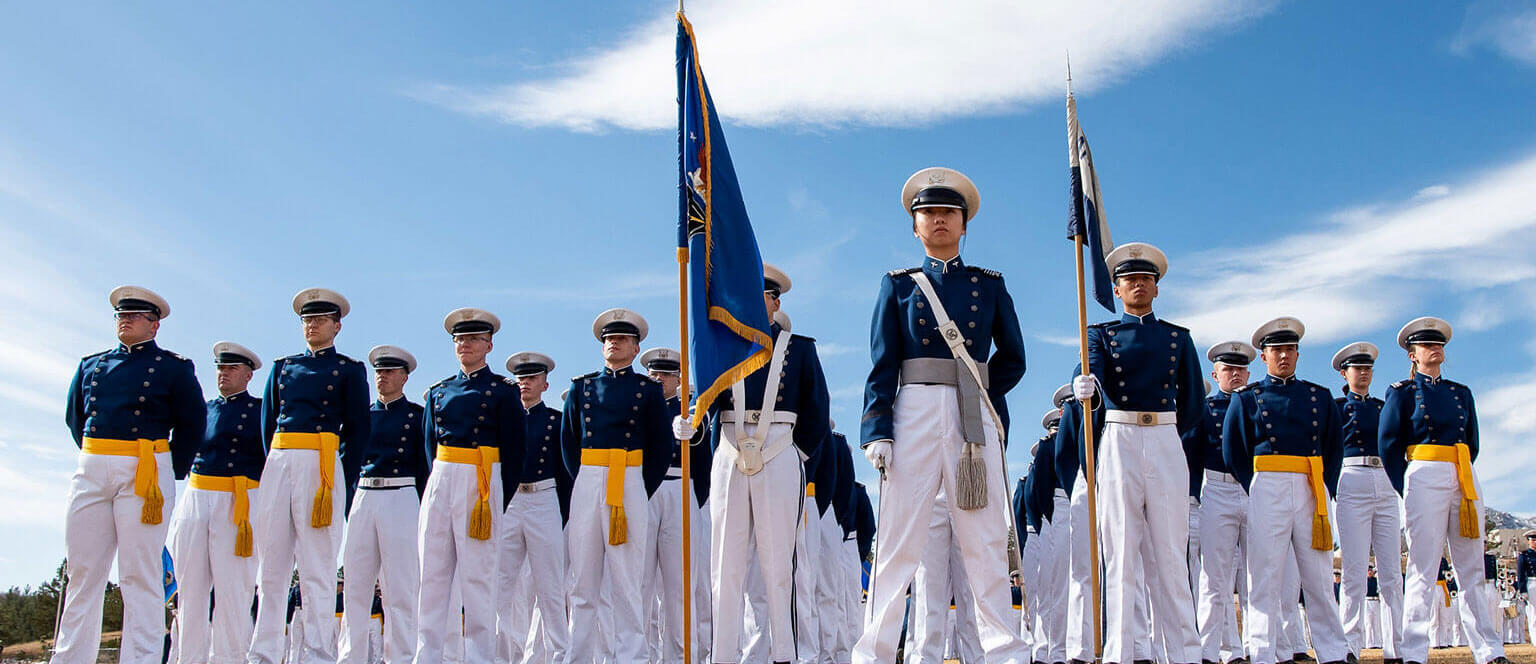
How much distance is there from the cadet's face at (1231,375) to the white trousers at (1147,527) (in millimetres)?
4596

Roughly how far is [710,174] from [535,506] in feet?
16.4

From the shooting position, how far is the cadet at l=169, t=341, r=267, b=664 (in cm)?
940

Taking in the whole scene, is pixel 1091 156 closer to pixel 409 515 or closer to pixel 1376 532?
pixel 1376 532

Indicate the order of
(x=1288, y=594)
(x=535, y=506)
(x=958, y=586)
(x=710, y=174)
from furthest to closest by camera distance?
(x=535, y=506), (x=1288, y=594), (x=958, y=586), (x=710, y=174)

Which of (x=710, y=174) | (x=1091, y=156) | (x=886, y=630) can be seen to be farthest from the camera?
(x=1091, y=156)

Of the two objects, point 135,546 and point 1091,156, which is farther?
point 135,546

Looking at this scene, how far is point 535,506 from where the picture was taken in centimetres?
1123

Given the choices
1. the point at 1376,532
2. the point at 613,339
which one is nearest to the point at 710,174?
the point at 613,339

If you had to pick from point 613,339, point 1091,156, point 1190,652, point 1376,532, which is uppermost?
point 1091,156

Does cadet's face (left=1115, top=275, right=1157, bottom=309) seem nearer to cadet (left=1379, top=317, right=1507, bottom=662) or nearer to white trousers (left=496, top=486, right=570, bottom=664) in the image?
cadet (left=1379, top=317, right=1507, bottom=662)

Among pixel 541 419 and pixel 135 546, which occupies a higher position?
pixel 541 419

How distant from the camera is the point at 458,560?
952 cm

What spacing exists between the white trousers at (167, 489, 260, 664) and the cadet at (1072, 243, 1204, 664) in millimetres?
6626

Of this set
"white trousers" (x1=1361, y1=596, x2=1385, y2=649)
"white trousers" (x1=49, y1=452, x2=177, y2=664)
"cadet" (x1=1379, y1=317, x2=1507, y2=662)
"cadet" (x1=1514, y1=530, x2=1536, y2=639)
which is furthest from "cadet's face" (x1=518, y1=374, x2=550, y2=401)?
"cadet" (x1=1514, y1=530, x2=1536, y2=639)
